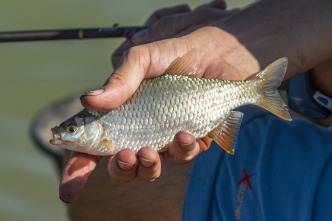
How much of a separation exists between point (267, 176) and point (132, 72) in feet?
2.39

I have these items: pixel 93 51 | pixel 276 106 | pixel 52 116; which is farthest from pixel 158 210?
pixel 93 51

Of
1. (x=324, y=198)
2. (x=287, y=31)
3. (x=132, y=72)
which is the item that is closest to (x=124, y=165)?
(x=132, y=72)

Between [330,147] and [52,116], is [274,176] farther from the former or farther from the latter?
[52,116]

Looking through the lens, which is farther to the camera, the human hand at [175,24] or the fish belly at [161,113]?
the human hand at [175,24]

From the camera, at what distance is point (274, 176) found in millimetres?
1906

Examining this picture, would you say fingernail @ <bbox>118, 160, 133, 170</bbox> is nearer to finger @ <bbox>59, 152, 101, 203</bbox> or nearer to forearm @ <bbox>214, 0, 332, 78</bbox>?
finger @ <bbox>59, 152, 101, 203</bbox>

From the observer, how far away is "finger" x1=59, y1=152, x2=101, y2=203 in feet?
5.59

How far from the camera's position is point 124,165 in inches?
65.4

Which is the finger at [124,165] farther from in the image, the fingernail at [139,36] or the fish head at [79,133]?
the fingernail at [139,36]

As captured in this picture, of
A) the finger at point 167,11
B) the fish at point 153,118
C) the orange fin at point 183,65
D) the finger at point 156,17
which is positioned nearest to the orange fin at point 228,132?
the fish at point 153,118

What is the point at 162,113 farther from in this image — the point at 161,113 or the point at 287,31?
the point at 287,31

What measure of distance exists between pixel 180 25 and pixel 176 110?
1155mm

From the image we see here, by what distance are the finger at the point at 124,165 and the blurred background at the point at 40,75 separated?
156 centimetres

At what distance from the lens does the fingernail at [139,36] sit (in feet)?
9.47
